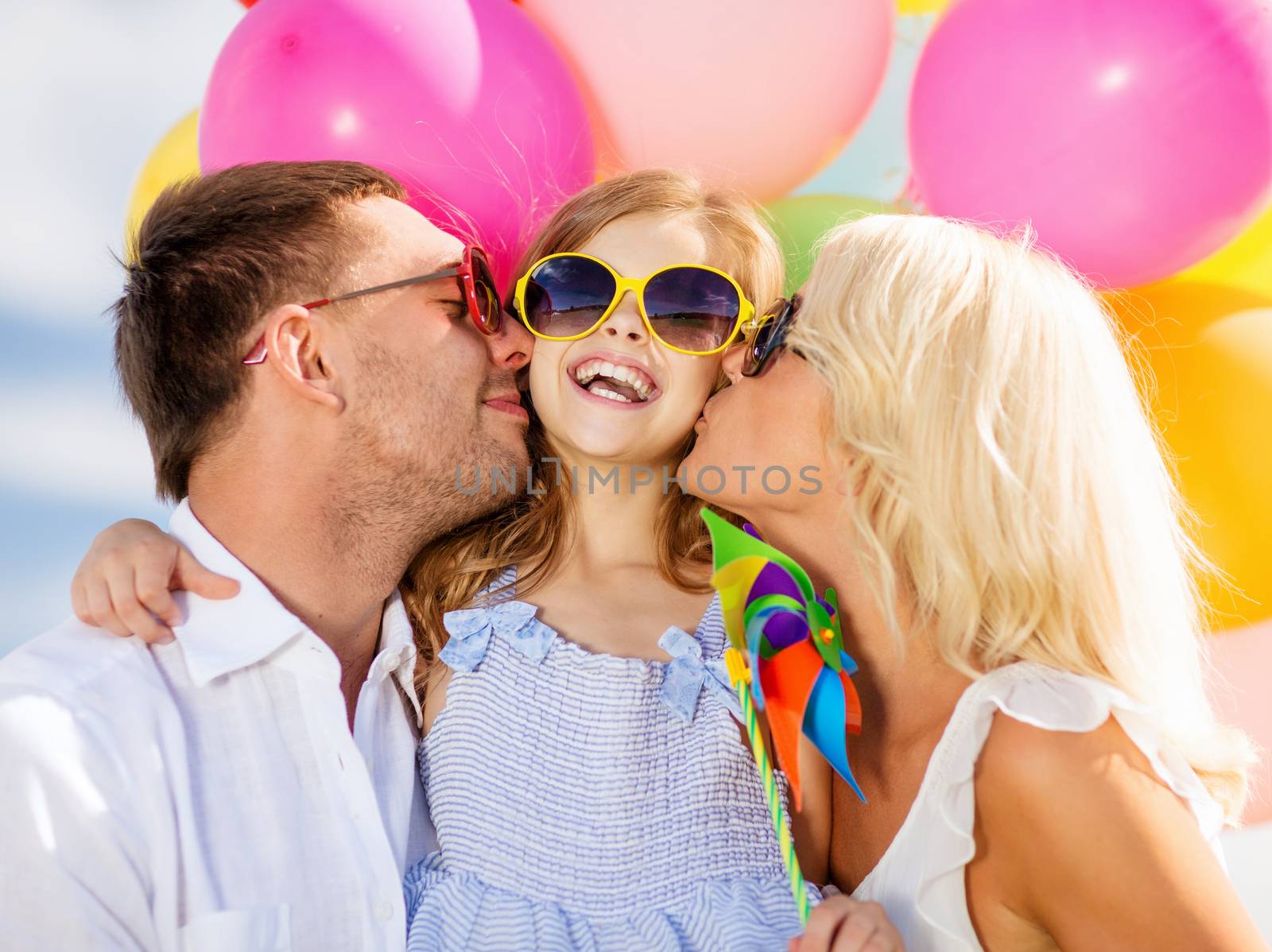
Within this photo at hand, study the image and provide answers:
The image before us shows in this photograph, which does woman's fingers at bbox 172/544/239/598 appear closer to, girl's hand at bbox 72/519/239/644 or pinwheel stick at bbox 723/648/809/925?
girl's hand at bbox 72/519/239/644

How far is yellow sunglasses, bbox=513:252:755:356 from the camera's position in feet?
8.73

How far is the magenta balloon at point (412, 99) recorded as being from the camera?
256 cm

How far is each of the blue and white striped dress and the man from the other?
149 mm

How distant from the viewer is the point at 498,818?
2.35m

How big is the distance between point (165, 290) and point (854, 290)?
1785 millimetres

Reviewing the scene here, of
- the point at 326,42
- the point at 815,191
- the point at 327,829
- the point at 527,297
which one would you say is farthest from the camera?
the point at 815,191

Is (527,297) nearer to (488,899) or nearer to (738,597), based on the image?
(738,597)

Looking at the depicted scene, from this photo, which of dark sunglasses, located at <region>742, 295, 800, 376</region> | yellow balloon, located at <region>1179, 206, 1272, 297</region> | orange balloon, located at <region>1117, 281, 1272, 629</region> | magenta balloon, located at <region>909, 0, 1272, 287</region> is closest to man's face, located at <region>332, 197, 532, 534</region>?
dark sunglasses, located at <region>742, 295, 800, 376</region>

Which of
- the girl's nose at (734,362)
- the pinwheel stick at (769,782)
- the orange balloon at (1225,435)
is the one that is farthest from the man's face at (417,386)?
the orange balloon at (1225,435)

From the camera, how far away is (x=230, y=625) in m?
2.33

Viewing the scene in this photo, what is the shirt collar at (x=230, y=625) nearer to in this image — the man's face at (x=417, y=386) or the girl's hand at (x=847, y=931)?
the man's face at (x=417, y=386)

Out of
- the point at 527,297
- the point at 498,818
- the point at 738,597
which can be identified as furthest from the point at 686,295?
the point at 498,818

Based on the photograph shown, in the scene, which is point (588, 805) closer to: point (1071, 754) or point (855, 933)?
point (855, 933)

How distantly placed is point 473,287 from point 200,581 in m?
1.01
